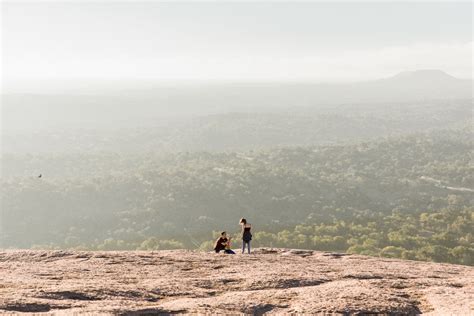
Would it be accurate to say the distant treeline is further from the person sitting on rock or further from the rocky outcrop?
the rocky outcrop

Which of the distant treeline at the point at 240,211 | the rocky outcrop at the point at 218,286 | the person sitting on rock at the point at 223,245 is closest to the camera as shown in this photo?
the rocky outcrop at the point at 218,286

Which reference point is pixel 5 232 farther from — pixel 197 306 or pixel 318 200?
pixel 197 306

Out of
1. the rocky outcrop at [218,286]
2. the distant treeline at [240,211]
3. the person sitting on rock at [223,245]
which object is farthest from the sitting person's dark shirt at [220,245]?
the distant treeline at [240,211]

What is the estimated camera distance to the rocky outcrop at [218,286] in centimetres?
1341

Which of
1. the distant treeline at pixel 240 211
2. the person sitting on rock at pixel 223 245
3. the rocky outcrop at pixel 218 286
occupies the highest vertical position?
the rocky outcrop at pixel 218 286

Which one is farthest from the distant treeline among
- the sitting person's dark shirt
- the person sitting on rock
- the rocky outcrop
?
the rocky outcrop

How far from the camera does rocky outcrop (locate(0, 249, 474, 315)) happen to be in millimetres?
13406

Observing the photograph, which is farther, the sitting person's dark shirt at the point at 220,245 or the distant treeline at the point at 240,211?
the distant treeline at the point at 240,211

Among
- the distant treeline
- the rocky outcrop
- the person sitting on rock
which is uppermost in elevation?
the rocky outcrop

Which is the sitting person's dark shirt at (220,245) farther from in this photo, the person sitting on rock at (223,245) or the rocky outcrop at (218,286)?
the rocky outcrop at (218,286)

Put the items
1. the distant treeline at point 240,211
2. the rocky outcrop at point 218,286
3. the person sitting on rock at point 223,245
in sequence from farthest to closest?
the distant treeline at point 240,211, the person sitting on rock at point 223,245, the rocky outcrop at point 218,286

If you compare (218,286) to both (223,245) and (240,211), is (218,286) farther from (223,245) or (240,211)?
(240,211)

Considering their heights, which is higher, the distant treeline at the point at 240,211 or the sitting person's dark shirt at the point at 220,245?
the sitting person's dark shirt at the point at 220,245

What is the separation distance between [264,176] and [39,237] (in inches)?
3785
